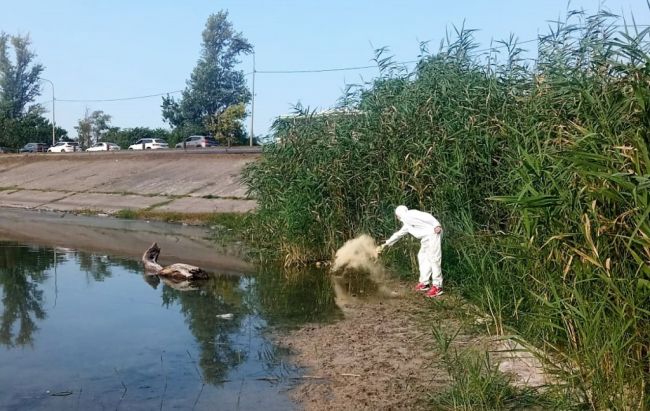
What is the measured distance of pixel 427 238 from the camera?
1027 centimetres

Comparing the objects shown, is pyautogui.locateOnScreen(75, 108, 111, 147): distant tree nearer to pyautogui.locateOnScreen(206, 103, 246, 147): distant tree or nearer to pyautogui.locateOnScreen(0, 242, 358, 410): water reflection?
pyautogui.locateOnScreen(206, 103, 246, 147): distant tree

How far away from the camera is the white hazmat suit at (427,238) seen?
10.2 meters

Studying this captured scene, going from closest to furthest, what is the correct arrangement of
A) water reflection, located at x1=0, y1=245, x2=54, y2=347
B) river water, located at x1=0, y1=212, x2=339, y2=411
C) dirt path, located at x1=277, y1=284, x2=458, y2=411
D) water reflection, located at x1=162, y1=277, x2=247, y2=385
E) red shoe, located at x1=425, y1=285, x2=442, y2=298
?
dirt path, located at x1=277, y1=284, x2=458, y2=411 → river water, located at x1=0, y1=212, x2=339, y2=411 → water reflection, located at x1=162, y1=277, x2=247, y2=385 → water reflection, located at x1=0, y1=245, x2=54, y2=347 → red shoe, located at x1=425, y1=285, x2=442, y2=298

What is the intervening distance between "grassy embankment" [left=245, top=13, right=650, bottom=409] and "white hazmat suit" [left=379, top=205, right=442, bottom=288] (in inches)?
14.7

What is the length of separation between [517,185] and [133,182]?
26865mm

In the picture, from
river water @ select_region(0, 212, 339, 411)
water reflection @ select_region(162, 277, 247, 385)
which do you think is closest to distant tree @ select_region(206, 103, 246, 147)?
river water @ select_region(0, 212, 339, 411)

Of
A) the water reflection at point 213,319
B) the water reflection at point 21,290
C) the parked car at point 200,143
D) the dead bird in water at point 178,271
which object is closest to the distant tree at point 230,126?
the parked car at point 200,143

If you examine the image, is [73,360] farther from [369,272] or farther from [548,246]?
[369,272]

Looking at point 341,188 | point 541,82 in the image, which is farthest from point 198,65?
point 541,82

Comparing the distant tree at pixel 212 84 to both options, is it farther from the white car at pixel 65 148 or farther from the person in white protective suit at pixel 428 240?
the person in white protective suit at pixel 428 240

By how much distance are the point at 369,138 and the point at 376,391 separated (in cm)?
765

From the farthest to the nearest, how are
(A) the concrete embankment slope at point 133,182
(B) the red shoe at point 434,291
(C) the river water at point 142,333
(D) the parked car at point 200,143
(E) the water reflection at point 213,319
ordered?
1. (D) the parked car at point 200,143
2. (A) the concrete embankment slope at point 133,182
3. (B) the red shoe at point 434,291
4. (E) the water reflection at point 213,319
5. (C) the river water at point 142,333

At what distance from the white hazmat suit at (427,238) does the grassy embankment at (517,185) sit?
0.37 m

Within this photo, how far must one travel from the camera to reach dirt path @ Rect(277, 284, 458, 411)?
6004mm
